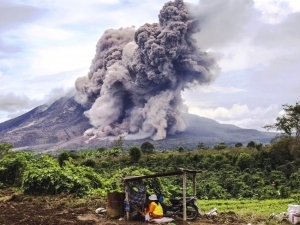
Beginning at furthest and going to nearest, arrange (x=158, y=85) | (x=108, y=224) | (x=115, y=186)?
(x=158, y=85) → (x=115, y=186) → (x=108, y=224)

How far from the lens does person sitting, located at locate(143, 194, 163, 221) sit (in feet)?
37.0

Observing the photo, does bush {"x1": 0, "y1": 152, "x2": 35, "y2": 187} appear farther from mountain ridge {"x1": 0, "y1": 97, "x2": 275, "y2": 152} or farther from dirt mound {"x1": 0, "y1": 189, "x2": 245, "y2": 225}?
mountain ridge {"x1": 0, "y1": 97, "x2": 275, "y2": 152}

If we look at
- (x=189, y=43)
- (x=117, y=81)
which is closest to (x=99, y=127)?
(x=117, y=81)

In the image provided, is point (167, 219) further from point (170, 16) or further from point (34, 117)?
point (34, 117)

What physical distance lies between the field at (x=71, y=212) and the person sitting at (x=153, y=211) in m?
0.28

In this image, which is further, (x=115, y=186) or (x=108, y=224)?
(x=115, y=186)

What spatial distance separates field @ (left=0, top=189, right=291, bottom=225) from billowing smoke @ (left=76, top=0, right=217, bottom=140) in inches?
2200

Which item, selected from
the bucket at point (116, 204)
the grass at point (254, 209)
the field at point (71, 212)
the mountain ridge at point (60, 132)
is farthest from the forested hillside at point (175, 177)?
the mountain ridge at point (60, 132)

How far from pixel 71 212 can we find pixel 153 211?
3043 mm

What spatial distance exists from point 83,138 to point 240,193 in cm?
8131

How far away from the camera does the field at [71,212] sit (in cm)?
1142

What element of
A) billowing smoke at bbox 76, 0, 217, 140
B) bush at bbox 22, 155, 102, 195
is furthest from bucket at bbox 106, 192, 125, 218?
billowing smoke at bbox 76, 0, 217, 140

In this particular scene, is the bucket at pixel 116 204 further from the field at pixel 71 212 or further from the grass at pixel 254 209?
the grass at pixel 254 209

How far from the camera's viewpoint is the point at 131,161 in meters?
35.2
